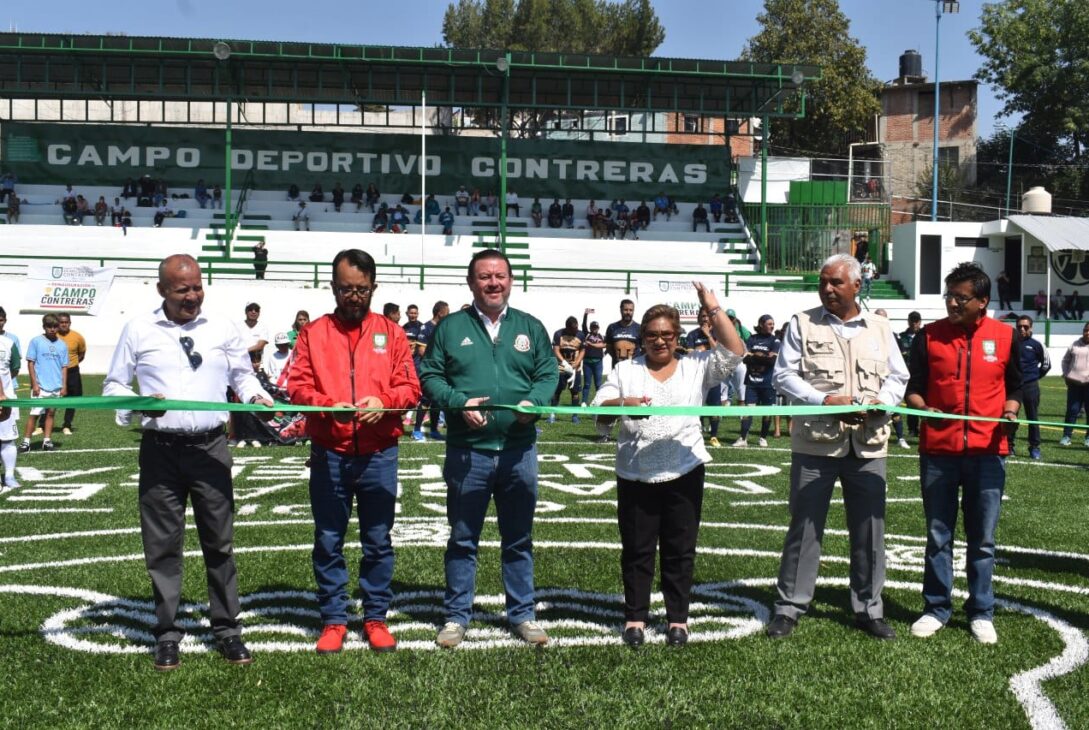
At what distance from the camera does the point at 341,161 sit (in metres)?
42.7

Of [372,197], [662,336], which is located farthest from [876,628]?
[372,197]

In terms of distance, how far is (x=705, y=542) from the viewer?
348 inches

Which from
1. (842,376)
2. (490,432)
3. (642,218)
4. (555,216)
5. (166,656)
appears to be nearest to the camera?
(166,656)

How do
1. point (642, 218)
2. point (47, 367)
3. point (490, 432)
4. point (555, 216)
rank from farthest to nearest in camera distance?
point (642, 218), point (555, 216), point (47, 367), point (490, 432)

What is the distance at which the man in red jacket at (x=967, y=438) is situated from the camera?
6.20 m

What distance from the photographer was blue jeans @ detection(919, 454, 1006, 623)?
244 inches

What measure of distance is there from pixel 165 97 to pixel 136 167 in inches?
184

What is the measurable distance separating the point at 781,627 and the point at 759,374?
10454 millimetres

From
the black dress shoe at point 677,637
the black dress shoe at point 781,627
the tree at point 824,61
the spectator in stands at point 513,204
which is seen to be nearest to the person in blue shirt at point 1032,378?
the black dress shoe at point 781,627

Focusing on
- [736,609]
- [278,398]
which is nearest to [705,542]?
[736,609]

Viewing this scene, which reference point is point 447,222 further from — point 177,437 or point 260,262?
point 177,437

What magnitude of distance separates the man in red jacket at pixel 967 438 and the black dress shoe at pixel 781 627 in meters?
0.64

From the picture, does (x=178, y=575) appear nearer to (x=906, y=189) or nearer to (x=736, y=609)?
(x=736, y=609)

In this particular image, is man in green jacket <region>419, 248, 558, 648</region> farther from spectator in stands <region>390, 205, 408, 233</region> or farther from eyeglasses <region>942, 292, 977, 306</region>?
spectator in stands <region>390, 205, 408, 233</region>
